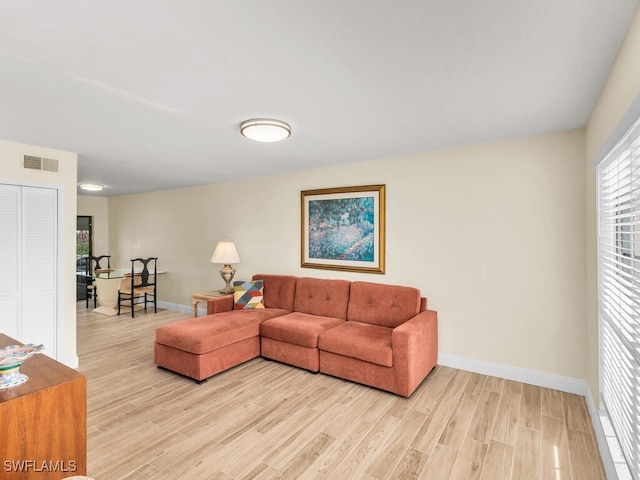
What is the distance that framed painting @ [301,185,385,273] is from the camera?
3.99 meters

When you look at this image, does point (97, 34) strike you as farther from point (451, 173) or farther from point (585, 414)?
point (585, 414)

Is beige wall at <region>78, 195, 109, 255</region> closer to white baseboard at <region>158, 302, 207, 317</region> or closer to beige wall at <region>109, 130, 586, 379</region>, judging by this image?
white baseboard at <region>158, 302, 207, 317</region>

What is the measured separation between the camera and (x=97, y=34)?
5.01ft

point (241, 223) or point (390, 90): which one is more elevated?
point (390, 90)

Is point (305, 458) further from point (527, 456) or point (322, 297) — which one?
point (322, 297)

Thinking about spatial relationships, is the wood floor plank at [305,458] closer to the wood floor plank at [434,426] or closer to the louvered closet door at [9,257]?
the wood floor plank at [434,426]

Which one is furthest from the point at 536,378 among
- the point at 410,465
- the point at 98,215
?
the point at 98,215

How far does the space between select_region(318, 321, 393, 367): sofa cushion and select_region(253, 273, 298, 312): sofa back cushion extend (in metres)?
1.02

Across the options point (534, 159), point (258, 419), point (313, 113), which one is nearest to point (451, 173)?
point (534, 159)

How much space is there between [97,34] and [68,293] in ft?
10.2

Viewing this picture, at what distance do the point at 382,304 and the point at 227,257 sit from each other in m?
2.48

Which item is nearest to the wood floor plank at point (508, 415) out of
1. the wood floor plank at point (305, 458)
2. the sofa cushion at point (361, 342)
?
the sofa cushion at point (361, 342)

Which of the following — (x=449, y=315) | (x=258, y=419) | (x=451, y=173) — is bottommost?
(x=258, y=419)

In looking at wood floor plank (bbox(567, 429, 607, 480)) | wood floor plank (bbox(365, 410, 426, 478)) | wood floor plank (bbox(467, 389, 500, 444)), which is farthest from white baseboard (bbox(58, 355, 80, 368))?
wood floor plank (bbox(567, 429, 607, 480))
